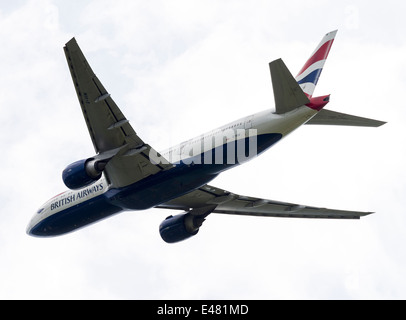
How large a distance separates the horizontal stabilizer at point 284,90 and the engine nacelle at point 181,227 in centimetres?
1062

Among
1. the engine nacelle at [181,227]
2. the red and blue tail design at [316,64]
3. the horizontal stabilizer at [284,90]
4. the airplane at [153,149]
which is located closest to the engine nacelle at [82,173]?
the airplane at [153,149]

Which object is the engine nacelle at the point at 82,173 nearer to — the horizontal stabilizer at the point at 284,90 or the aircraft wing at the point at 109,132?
the aircraft wing at the point at 109,132

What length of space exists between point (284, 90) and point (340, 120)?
336cm

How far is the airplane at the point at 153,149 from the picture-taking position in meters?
31.9

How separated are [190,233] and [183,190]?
6.87 metres

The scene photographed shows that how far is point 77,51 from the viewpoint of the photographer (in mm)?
30219

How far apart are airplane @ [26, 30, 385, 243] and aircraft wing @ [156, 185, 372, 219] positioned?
4447 millimetres

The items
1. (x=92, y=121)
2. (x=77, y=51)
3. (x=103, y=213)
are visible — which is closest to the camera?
(x=77, y=51)

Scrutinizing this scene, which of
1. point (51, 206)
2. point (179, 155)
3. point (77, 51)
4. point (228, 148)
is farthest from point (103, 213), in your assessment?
point (77, 51)

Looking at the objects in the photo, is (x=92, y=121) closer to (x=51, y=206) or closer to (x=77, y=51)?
(x=77, y=51)

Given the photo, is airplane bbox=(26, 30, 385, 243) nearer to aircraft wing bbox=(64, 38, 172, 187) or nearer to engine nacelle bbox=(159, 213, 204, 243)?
aircraft wing bbox=(64, 38, 172, 187)

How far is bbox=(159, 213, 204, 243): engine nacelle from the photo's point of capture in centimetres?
4169

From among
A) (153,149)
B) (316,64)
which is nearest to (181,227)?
(153,149)

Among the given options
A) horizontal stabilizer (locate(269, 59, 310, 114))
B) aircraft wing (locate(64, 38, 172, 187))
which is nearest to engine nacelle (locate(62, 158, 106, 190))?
aircraft wing (locate(64, 38, 172, 187))
